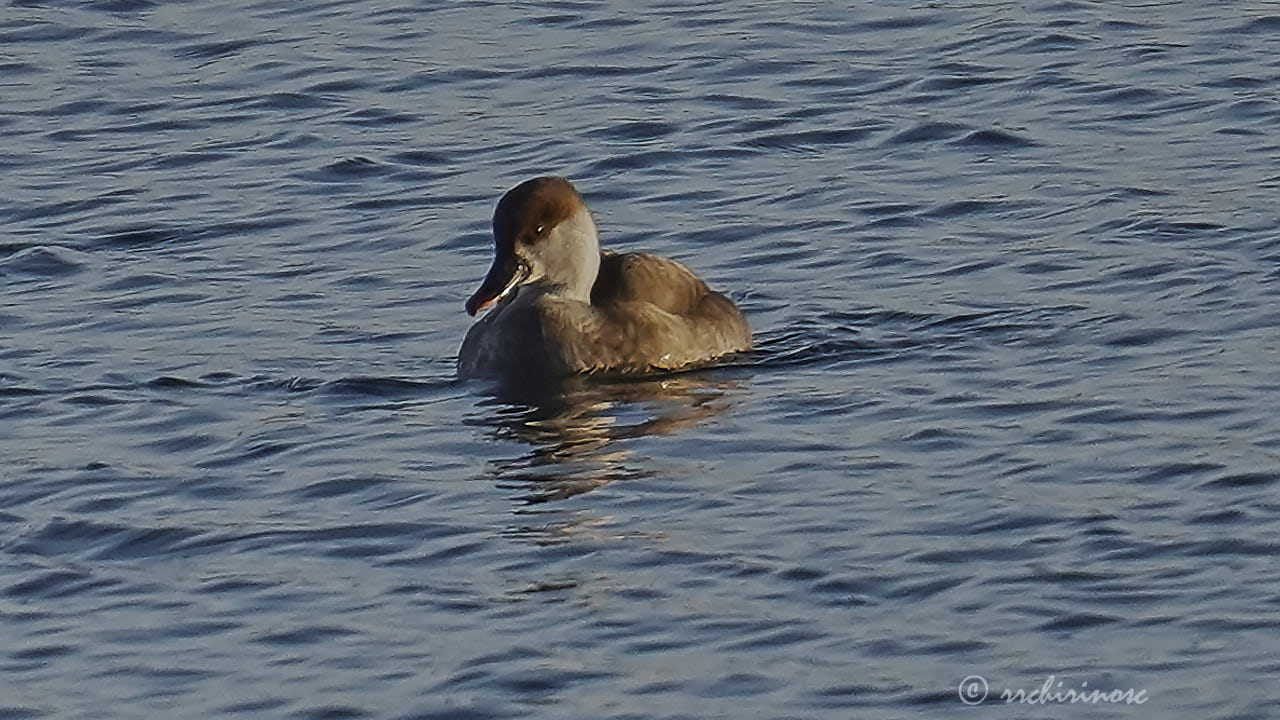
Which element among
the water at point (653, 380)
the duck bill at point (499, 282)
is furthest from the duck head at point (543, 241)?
the water at point (653, 380)

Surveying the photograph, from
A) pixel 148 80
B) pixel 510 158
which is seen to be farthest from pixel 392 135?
pixel 148 80

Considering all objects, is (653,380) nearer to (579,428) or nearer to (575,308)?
(575,308)

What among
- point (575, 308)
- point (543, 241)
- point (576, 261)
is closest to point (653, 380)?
point (575, 308)

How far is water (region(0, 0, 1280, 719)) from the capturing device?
963cm

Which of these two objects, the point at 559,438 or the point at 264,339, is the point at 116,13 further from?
the point at 559,438

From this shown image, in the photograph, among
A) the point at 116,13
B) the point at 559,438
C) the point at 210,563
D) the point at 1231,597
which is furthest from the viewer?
the point at 116,13

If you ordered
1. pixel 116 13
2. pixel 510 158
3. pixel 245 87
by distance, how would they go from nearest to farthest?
1. pixel 510 158
2. pixel 245 87
3. pixel 116 13

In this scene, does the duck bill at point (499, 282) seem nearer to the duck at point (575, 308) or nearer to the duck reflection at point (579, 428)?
the duck at point (575, 308)

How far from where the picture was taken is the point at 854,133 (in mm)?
18562

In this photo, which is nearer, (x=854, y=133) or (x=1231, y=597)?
(x=1231, y=597)

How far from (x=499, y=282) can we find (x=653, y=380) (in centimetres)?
87

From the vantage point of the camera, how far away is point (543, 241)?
1438 centimetres

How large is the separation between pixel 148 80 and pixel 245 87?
2.41 feet

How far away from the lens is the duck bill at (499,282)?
46.3 feet
